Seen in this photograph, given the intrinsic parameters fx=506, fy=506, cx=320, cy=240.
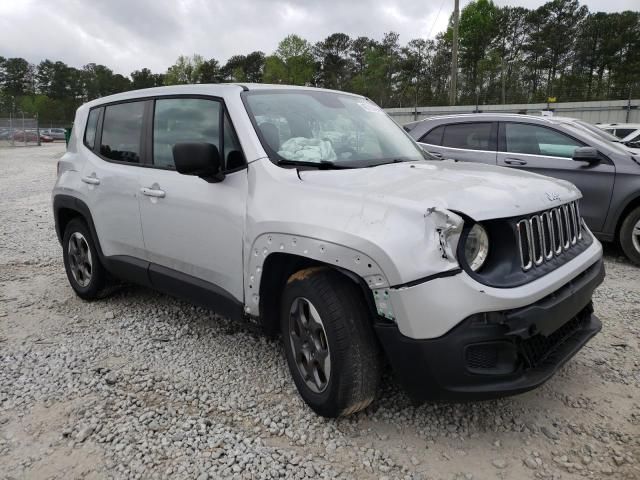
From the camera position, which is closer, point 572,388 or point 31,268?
point 572,388

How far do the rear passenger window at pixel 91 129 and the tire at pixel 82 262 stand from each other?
2.28 ft

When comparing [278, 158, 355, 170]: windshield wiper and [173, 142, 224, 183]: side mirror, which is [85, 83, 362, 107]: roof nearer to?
[173, 142, 224, 183]: side mirror

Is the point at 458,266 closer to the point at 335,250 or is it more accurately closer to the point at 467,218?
the point at 467,218

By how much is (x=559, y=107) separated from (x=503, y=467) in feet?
86.1

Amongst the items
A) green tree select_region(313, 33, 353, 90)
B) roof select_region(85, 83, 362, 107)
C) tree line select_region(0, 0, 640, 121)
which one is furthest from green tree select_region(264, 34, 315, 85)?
roof select_region(85, 83, 362, 107)

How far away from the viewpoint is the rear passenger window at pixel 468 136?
668 centimetres

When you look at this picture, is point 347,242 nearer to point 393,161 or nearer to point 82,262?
point 393,161

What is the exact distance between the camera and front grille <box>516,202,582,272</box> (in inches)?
93.4

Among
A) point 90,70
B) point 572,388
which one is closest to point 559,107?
point 572,388

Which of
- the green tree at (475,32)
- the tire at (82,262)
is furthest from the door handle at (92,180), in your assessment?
the green tree at (475,32)

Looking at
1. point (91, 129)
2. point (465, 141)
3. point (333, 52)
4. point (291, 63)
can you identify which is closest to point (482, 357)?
point (91, 129)

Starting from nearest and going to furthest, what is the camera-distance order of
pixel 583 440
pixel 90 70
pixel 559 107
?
pixel 583 440
pixel 559 107
pixel 90 70

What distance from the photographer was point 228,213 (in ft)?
9.74

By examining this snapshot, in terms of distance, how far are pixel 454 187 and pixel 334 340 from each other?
3.11ft
